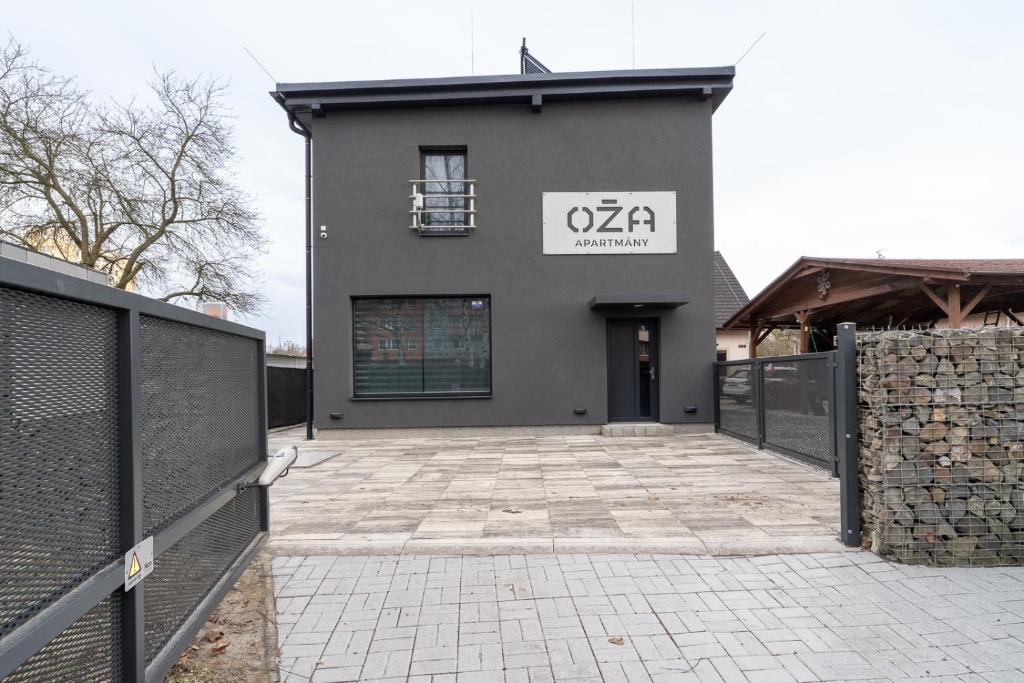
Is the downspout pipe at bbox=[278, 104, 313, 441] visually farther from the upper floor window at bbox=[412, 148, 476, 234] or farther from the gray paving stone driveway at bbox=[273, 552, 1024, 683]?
the gray paving stone driveway at bbox=[273, 552, 1024, 683]

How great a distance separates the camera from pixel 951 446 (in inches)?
136

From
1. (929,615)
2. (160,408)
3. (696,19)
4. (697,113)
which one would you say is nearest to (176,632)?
(160,408)

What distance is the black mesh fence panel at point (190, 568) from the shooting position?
7.26 ft

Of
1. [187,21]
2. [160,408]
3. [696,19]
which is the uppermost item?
[696,19]

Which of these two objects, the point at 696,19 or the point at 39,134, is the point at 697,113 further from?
the point at 39,134

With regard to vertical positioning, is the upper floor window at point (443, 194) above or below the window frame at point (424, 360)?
above

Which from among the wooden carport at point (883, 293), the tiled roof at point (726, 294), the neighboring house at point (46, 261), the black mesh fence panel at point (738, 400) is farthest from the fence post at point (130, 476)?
the tiled roof at point (726, 294)

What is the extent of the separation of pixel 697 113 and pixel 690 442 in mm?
6612

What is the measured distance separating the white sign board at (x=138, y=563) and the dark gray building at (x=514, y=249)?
7888mm

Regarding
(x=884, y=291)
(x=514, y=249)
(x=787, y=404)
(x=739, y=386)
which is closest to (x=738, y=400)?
(x=739, y=386)

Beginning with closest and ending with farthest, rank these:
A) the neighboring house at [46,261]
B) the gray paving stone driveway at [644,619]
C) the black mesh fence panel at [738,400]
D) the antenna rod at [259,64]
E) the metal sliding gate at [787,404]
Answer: the gray paving stone driveway at [644,619] < the neighboring house at [46,261] < the metal sliding gate at [787,404] < the black mesh fence panel at [738,400] < the antenna rod at [259,64]

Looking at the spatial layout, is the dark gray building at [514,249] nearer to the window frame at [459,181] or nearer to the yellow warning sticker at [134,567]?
the window frame at [459,181]

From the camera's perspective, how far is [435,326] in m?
10.1

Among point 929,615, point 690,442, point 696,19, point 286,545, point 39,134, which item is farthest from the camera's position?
point 39,134
